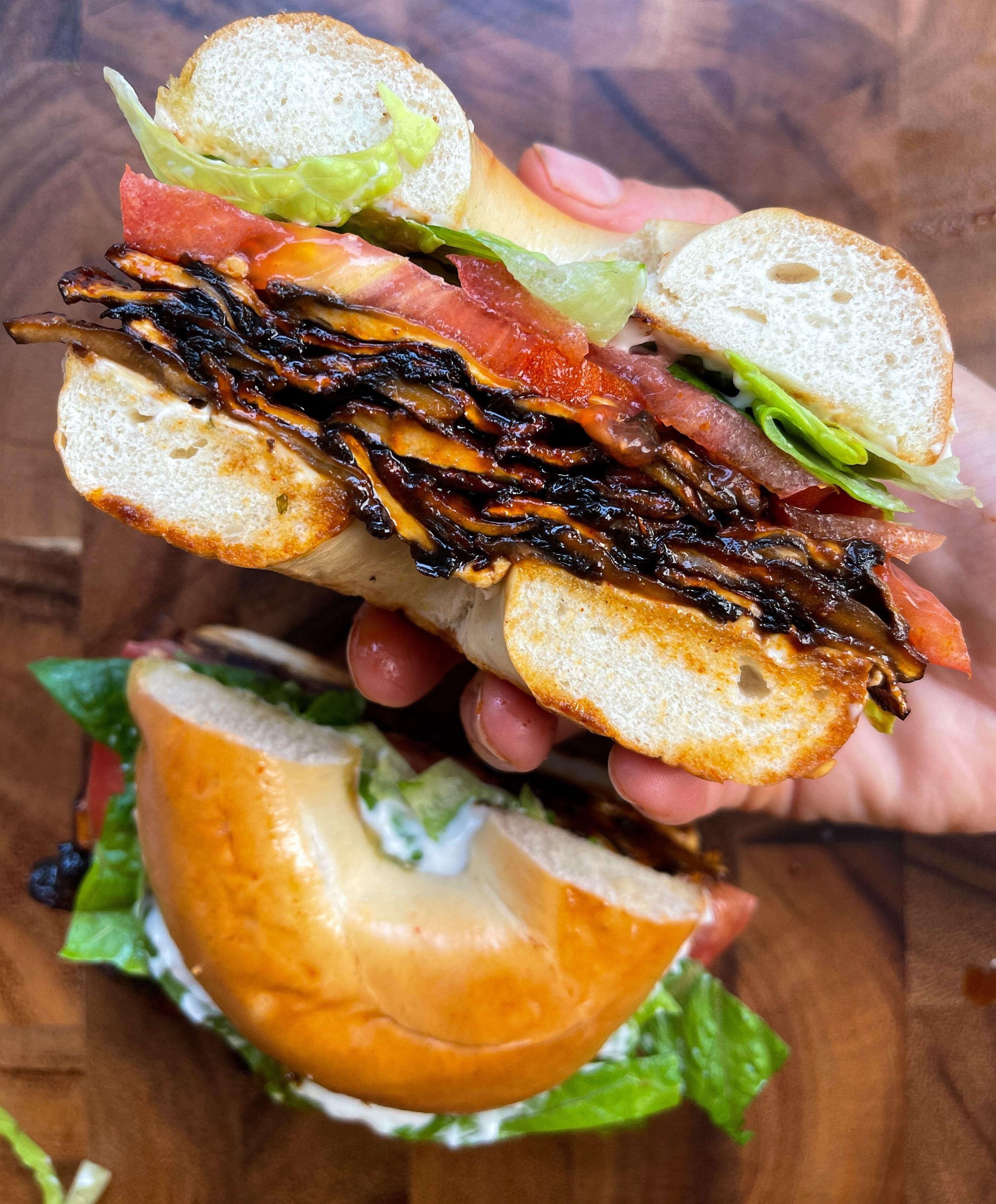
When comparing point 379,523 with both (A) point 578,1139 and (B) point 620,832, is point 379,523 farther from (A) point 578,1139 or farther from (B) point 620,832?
(A) point 578,1139

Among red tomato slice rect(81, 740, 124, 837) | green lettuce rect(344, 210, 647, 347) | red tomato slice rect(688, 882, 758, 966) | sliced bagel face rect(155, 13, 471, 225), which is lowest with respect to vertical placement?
red tomato slice rect(81, 740, 124, 837)

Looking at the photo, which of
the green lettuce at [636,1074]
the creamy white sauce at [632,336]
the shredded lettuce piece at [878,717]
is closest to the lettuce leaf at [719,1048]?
the green lettuce at [636,1074]

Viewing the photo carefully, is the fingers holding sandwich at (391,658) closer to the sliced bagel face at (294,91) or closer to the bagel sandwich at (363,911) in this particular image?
the bagel sandwich at (363,911)

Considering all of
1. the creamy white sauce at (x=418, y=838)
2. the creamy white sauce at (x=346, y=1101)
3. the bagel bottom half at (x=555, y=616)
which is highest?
the bagel bottom half at (x=555, y=616)

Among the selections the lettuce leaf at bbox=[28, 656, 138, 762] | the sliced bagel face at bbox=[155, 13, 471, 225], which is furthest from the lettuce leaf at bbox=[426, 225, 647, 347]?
the lettuce leaf at bbox=[28, 656, 138, 762]

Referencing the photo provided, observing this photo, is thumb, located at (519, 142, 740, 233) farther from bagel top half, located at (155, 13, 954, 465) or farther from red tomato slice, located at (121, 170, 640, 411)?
red tomato slice, located at (121, 170, 640, 411)

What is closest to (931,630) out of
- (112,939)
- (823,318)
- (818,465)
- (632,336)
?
(818,465)
